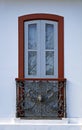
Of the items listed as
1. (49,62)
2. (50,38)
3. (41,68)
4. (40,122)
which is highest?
(50,38)

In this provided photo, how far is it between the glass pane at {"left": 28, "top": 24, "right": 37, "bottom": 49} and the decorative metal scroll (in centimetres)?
92

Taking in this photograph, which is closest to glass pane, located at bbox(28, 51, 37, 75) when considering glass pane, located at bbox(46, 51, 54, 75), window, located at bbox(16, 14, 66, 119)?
window, located at bbox(16, 14, 66, 119)

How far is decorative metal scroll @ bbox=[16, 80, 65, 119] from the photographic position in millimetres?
9773

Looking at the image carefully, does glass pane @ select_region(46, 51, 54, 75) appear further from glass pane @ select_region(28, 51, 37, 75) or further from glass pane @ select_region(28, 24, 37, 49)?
glass pane @ select_region(28, 24, 37, 49)

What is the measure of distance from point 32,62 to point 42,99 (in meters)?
0.97

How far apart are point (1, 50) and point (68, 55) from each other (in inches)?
65.7

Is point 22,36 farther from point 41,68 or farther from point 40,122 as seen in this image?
point 40,122

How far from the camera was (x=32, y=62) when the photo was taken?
10008 mm

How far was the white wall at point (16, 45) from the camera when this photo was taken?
9.85 meters

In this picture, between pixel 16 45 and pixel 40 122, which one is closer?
pixel 40 122

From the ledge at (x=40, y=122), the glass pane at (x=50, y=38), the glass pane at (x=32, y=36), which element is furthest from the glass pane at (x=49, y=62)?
the ledge at (x=40, y=122)

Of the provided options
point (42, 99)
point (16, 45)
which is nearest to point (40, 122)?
point (42, 99)

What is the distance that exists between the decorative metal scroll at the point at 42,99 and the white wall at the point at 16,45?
0.65ft

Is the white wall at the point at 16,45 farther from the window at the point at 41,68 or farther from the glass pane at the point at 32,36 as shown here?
the glass pane at the point at 32,36
